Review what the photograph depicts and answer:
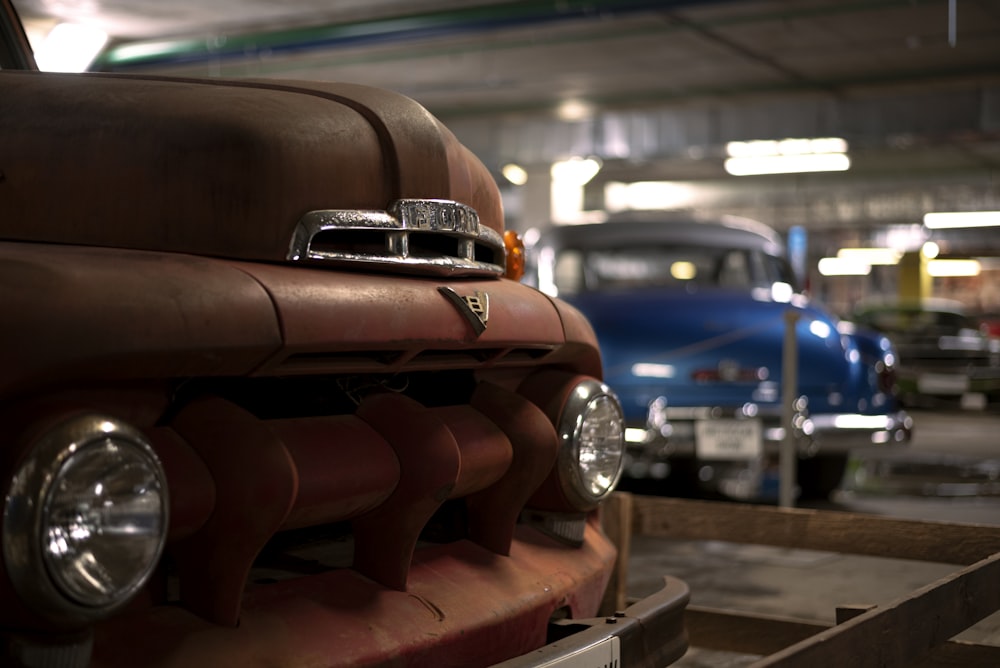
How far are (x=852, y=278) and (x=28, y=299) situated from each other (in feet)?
152

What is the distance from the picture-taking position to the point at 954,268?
42250 millimetres

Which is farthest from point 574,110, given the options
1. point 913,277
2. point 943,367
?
point 913,277

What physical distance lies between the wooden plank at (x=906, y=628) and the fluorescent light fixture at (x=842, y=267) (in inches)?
1548

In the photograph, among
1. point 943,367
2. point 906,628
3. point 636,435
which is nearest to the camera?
point 906,628

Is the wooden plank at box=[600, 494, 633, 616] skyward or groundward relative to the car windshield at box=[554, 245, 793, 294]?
groundward

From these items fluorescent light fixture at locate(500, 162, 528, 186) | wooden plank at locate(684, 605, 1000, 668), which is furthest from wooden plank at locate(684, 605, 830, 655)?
fluorescent light fixture at locate(500, 162, 528, 186)

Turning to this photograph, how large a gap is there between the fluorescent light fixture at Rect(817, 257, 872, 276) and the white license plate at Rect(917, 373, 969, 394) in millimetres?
26645

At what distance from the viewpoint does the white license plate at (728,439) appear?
6.20 metres

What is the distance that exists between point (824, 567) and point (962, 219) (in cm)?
2678

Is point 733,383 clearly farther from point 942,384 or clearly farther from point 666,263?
point 942,384

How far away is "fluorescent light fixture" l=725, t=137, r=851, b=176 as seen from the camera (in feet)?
57.1

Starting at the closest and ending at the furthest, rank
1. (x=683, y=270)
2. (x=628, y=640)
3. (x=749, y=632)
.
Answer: (x=628, y=640) < (x=749, y=632) < (x=683, y=270)

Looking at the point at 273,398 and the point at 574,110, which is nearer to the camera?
the point at 273,398

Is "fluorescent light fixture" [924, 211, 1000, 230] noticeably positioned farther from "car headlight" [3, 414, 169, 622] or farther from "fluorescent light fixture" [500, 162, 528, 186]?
"car headlight" [3, 414, 169, 622]
